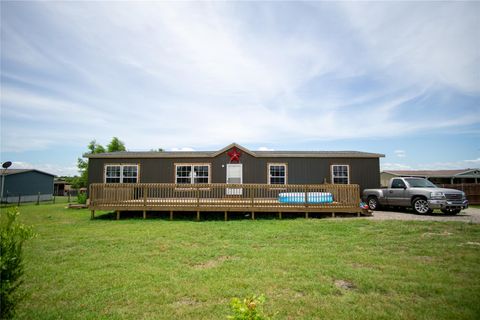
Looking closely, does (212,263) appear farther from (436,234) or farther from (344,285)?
(436,234)

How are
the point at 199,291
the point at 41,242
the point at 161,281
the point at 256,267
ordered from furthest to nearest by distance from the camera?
the point at 41,242 < the point at 256,267 < the point at 161,281 < the point at 199,291

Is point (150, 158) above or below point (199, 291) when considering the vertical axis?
above

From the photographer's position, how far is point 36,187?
96.4 feet

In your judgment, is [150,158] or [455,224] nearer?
[455,224]

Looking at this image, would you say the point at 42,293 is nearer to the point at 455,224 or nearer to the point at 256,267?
the point at 256,267

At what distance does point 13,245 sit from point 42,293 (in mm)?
1626

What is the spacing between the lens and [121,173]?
635 inches

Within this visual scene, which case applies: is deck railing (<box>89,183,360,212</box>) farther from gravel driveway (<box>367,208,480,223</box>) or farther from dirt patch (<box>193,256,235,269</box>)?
dirt patch (<box>193,256,235,269</box>)

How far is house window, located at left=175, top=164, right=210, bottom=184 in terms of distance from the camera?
1565 cm

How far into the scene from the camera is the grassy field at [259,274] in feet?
11.0

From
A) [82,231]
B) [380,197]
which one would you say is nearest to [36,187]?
[82,231]

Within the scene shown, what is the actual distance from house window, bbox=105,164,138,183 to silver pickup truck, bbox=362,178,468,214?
1441 centimetres

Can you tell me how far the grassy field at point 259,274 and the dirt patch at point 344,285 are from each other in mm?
34

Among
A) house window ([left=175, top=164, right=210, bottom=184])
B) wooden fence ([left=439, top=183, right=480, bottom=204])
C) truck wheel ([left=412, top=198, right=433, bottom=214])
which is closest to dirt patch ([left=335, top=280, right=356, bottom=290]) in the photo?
truck wheel ([left=412, top=198, right=433, bottom=214])
